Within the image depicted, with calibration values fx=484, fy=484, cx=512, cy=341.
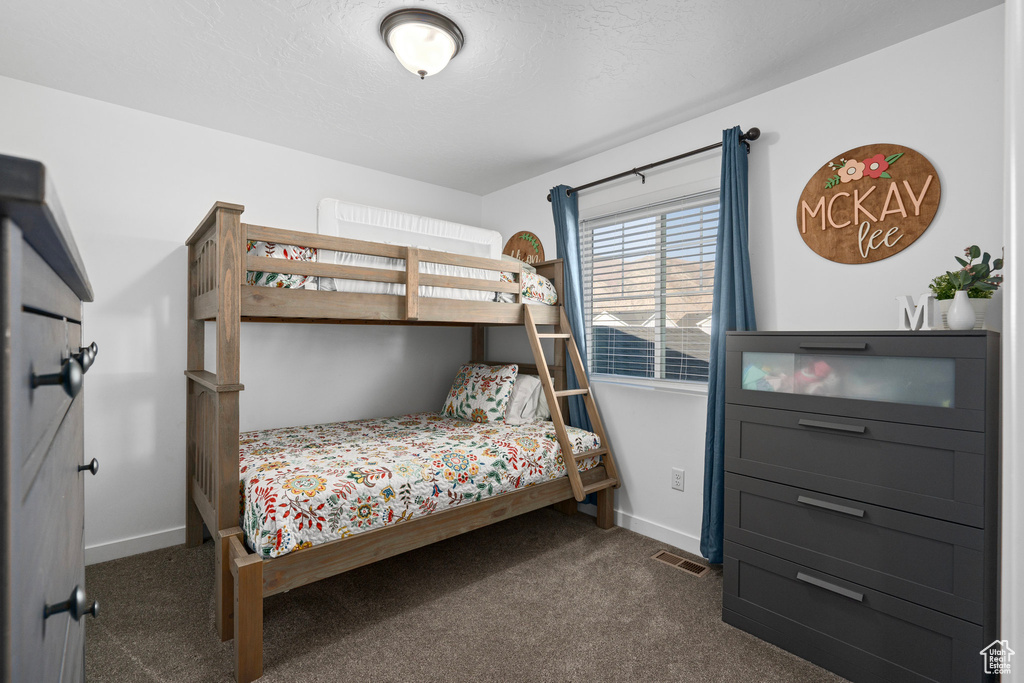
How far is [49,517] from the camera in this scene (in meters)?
0.55

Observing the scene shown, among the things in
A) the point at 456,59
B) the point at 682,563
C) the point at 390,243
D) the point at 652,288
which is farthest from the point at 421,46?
the point at 682,563

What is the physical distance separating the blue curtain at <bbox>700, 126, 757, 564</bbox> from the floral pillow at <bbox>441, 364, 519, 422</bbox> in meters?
1.29

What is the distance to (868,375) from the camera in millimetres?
1725

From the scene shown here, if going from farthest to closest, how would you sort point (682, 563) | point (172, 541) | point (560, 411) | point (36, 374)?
point (560, 411)
point (172, 541)
point (682, 563)
point (36, 374)

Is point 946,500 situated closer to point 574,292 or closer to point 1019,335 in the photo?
point 1019,335

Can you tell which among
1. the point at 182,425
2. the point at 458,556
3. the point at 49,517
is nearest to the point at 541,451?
the point at 458,556

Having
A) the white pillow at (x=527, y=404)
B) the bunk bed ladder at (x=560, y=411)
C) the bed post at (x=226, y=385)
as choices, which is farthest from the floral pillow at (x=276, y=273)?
the white pillow at (x=527, y=404)

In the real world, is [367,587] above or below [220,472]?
below

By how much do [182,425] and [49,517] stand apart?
8.66ft

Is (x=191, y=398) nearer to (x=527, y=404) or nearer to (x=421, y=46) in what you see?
(x=527, y=404)

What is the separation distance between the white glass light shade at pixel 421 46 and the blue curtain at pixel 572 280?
4.75 ft

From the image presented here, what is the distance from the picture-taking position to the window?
8.90ft

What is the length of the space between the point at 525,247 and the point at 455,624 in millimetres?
2559

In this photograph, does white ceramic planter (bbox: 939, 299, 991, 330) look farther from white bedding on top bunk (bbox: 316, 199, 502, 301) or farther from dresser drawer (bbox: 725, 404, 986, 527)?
white bedding on top bunk (bbox: 316, 199, 502, 301)
